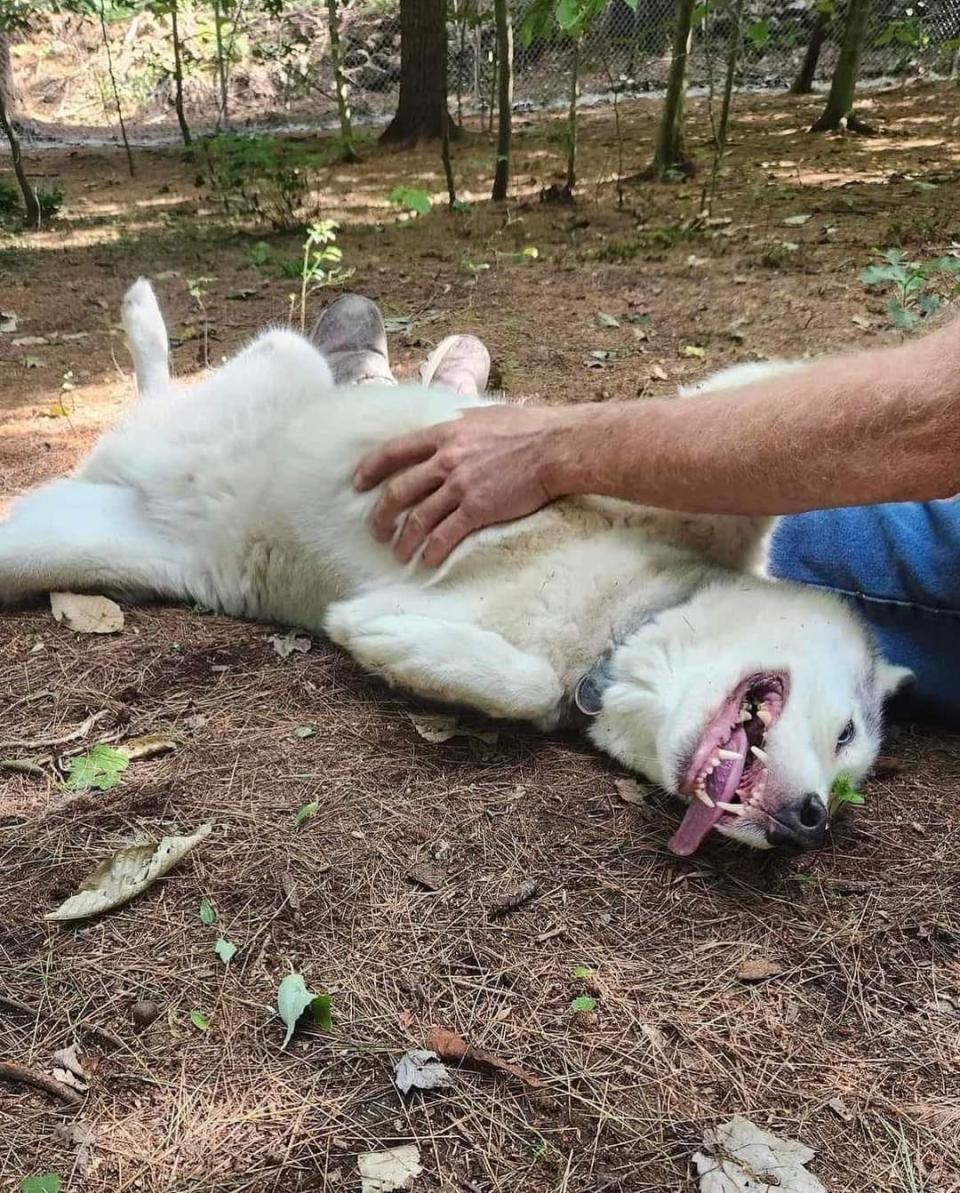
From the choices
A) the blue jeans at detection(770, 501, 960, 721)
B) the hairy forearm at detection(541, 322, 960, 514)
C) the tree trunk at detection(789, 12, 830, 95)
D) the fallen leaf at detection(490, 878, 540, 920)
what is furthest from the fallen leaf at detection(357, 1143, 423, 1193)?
the tree trunk at detection(789, 12, 830, 95)

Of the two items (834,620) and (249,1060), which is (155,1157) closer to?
(249,1060)

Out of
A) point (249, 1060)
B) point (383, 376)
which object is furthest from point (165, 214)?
point (249, 1060)

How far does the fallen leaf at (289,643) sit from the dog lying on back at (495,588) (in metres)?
0.10

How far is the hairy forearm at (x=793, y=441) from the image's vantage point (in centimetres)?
190

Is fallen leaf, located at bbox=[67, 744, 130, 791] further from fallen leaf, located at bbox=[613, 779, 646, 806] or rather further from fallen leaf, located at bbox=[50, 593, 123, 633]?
fallen leaf, located at bbox=[613, 779, 646, 806]

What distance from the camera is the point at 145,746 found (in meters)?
2.31

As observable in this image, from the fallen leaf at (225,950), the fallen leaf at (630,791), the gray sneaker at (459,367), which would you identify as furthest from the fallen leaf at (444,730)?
the gray sneaker at (459,367)

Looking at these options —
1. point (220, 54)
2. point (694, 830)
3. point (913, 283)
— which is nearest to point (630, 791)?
point (694, 830)

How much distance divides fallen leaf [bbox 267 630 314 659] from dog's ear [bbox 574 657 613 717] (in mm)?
894

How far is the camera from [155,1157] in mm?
1382

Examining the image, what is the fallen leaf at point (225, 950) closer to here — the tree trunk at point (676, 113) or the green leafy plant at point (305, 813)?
the green leafy plant at point (305, 813)

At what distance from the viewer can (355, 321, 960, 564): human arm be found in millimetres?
1924

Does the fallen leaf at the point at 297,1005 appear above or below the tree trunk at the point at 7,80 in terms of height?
below

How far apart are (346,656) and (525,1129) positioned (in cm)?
157
